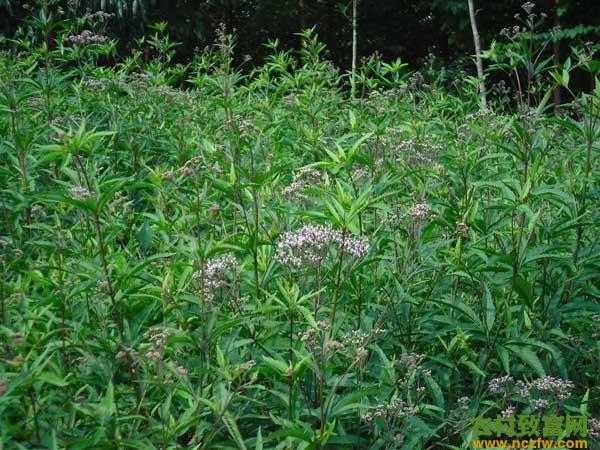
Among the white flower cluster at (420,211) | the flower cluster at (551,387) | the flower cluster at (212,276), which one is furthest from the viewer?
the white flower cluster at (420,211)

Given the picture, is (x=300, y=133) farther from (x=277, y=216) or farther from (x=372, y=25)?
(x=372, y=25)

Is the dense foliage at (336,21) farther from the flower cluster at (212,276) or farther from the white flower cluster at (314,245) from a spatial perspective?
the flower cluster at (212,276)

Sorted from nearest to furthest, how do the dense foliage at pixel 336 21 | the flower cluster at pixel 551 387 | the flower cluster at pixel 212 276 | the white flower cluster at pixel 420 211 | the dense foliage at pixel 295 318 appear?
the dense foliage at pixel 295 318 → the flower cluster at pixel 551 387 → the flower cluster at pixel 212 276 → the white flower cluster at pixel 420 211 → the dense foliage at pixel 336 21

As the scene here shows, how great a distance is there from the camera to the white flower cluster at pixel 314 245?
2873 millimetres

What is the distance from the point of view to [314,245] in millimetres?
2900

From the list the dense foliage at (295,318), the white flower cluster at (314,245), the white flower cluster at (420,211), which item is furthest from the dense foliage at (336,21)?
the white flower cluster at (314,245)

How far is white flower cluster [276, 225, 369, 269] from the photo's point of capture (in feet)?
9.43

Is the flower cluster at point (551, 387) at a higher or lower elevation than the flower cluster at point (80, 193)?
lower

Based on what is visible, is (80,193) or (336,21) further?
(336,21)

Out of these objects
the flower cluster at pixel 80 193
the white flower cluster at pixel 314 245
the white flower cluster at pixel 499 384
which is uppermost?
the flower cluster at pixel 80 193

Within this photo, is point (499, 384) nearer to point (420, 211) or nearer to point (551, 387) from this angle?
point (551, 387)

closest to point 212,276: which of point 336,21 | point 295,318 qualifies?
point 295,318

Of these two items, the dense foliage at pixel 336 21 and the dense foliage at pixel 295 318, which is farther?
the dense foliage at pixel 336 21

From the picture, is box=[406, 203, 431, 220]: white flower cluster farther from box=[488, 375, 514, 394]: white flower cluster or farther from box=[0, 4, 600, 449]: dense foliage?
box=[488, 375, 514, 394]: white flower cluster
